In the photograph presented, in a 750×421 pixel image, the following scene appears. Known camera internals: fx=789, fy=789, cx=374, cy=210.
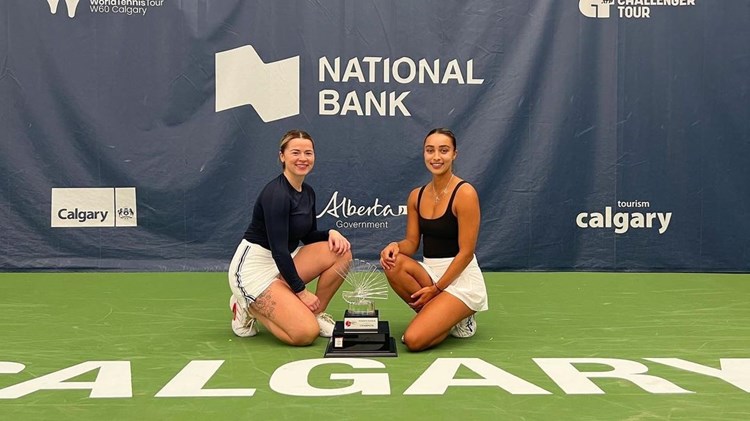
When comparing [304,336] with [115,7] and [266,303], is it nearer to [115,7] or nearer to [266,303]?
[266,303]

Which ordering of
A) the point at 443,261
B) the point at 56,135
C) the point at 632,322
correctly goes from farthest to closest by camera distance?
1. the point at 56,135
2. the point at 632,322
3. the point at 443,261

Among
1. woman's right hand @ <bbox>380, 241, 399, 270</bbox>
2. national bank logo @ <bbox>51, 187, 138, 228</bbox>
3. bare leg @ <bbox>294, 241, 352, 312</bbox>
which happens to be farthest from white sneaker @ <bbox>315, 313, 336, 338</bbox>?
national bank logo @ <bbox>51, 187, 138, 228</bbox>

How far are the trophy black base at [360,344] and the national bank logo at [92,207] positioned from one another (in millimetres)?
3129

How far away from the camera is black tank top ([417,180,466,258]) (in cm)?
371

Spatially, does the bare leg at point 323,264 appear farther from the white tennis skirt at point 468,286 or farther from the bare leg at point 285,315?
the white tennis skirt at point 468,286

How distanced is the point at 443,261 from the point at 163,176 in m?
3.02

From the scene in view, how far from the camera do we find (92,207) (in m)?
6.02

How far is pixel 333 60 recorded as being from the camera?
19.9 feet

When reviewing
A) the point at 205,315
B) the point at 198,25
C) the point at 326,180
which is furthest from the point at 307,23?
the point at 205,315

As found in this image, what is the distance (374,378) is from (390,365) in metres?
0.22

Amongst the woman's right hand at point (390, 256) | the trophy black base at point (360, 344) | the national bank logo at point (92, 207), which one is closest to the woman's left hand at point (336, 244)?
the woman's right hand at point (390, 256)

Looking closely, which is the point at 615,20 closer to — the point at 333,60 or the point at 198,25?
the point at 333,60

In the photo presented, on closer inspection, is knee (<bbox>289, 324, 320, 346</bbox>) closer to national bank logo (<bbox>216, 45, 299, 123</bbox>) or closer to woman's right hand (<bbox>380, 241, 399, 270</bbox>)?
woman's right hand (<bbox>380, 241, 399, 270</bbox>)

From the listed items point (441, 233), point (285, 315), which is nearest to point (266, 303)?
point (285, 315)
